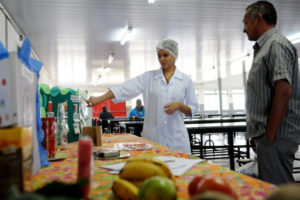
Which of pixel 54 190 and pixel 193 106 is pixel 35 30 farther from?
pixel 54 190

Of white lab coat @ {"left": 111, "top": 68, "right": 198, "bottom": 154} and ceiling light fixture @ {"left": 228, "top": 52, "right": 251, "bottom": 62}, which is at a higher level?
ceiling light fixture @ {"left": 228, "top": 52, "right": 251, "bottom": 62}

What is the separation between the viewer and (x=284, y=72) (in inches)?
59.9

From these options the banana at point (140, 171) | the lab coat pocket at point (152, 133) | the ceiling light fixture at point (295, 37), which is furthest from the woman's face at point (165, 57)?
the ceiling light fixture at point (295, 37)

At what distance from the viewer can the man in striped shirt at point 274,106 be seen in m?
1.54

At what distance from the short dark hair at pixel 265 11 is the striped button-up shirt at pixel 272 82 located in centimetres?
9

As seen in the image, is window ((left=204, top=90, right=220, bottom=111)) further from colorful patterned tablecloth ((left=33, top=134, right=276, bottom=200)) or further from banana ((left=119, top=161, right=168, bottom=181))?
banana ((left=119, top=161, right=168, bottom=181))

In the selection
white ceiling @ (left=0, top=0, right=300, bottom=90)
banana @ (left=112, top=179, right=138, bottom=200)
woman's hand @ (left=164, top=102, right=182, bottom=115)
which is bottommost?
banana @ (left=112, top=179, right=138, bottom=200)

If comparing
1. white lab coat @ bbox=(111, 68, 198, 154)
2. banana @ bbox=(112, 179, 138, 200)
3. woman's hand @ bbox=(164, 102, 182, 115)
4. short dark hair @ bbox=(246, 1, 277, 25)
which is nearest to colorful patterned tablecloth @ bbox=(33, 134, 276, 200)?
banana @ bbox=(112, 179, 138, 200)

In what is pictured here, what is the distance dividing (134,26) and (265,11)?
4.74 metres

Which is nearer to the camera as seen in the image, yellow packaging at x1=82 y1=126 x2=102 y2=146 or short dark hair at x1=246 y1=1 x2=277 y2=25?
short dark hair at x1=246 y1=1 x2=277 y2=25

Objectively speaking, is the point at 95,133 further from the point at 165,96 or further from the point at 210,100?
the point at 210,100

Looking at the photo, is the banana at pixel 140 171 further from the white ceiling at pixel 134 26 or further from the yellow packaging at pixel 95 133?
the white ceiling at pixel 134 26

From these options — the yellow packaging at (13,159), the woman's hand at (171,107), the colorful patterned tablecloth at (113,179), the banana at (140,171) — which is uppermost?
the woman's hand at (171,107)

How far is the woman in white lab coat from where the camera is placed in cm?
224
